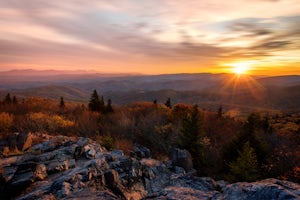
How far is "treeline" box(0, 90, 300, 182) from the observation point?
1814 cm

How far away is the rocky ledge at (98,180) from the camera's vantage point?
235 inches

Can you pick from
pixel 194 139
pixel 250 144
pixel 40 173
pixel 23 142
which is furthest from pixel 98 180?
pixel 250 144

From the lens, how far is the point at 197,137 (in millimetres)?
20922

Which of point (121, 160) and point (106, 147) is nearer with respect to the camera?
point (121, 160)

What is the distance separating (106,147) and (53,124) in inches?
553

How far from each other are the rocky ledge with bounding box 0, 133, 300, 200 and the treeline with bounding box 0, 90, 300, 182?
469 cm

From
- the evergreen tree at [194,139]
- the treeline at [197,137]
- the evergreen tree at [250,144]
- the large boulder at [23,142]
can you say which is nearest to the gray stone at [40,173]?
the large boulder at [23,142]

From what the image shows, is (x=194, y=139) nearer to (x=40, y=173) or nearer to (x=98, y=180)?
(x=98, y=180)

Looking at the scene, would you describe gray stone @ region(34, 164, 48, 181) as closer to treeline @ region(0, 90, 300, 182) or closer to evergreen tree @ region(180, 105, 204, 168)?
treeline @ region(0, 90, 300, 182)

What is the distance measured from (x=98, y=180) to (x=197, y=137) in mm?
13780

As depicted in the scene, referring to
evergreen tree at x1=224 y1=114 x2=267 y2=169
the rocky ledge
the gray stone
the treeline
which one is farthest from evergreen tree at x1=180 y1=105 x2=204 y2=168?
the gray stone

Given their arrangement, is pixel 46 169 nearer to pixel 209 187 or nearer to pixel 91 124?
pixel 209 187

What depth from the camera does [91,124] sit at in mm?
31797

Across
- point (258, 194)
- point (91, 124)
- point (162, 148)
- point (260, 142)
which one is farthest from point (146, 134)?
point (258, 194)
